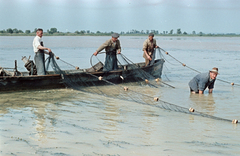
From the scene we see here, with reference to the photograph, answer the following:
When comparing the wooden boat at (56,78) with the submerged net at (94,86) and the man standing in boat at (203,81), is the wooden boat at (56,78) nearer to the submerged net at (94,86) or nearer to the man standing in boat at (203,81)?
the submerged net at (94,86)

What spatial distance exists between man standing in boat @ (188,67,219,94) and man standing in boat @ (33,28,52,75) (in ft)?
14.7

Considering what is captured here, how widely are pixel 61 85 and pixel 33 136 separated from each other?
4.81 metres

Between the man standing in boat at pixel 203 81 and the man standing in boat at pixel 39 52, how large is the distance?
4.49m

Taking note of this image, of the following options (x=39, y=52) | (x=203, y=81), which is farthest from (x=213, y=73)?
(x=39, y=52)

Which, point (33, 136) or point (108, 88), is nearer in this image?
point (33, 136)

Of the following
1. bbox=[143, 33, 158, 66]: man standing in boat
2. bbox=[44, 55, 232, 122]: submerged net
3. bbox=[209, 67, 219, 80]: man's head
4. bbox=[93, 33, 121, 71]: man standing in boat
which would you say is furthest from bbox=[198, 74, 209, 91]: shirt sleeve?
bbox=[143, 33, 158, 66]: man standing in boat

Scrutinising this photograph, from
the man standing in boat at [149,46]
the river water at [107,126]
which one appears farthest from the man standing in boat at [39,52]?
the man standing in boat at [149,46]

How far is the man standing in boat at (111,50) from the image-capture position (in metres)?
11.2

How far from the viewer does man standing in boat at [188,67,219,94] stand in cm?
904

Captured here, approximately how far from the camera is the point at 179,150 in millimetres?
5188

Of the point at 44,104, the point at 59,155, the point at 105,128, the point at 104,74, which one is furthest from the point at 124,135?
the point at 104,74

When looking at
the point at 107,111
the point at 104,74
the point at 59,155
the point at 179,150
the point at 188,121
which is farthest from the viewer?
the point at 104,74

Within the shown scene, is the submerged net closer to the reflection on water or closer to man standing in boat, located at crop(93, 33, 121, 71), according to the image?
man standing in boat, located at crop(93, 33, 121, 71)

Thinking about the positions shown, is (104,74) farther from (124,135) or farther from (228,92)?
(124,135)
